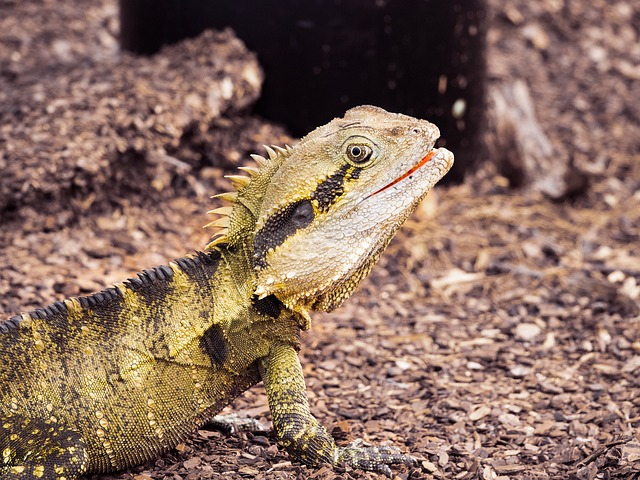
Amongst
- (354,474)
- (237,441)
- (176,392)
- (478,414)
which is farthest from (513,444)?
(176,392)

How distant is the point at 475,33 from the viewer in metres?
9.44

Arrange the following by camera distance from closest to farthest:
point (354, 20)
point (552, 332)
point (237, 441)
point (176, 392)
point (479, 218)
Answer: point (176, 392) < point (237, 441) < point (552, 332) < point (354, 20) < point (479, 218)

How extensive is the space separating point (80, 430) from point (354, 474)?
5.16 feet

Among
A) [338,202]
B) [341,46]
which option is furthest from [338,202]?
[341,46]

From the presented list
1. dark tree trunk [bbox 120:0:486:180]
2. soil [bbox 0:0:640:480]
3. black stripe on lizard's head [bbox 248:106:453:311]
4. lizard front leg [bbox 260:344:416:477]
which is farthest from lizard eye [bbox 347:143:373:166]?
dark tree trunk [bbox 120:0:486:180]

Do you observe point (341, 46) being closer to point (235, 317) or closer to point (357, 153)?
point (357, 153)

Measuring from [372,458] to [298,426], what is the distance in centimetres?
53

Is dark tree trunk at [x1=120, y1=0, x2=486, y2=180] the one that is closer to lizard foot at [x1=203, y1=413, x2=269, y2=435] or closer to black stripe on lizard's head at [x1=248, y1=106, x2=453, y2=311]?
black stripe on lizard's head at [x1=248, y1=106, x2=453, y2=311]

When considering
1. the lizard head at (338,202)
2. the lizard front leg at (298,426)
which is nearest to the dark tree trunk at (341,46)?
the lizard head at (338,202)

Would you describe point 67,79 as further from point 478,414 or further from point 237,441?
point 478,414

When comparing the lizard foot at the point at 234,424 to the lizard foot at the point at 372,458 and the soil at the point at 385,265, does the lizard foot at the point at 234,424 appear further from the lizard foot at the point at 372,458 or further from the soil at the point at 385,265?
the lizard foot at the point at 372,458

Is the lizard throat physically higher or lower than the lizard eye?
lower

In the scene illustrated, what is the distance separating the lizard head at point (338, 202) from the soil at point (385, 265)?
1172mm

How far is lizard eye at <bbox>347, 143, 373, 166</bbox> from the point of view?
4898 millimetres
